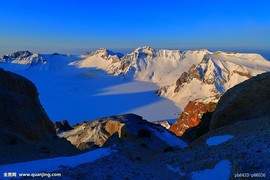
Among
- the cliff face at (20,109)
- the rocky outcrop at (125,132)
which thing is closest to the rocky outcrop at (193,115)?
the rocky outcrop at (125,132)

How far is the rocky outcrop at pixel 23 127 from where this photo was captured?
2320 cm

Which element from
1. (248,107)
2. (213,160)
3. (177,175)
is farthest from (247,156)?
(248,107)

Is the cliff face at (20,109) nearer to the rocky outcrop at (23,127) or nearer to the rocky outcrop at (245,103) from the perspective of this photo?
the rocky outcrop at (23,127)

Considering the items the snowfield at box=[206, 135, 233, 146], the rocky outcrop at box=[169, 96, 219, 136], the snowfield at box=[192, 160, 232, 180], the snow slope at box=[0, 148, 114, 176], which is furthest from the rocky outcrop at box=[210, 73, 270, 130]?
the rocky outcrop at box=[169, 96, 219, 136]

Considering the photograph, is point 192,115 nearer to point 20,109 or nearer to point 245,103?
point 245,103

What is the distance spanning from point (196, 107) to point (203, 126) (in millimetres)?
38788

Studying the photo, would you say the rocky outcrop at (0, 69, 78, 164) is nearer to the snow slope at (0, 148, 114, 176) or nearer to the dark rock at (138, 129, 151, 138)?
the snow slope at (0, 148, 114, 176)

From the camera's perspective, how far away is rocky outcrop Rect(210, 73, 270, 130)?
33.8m

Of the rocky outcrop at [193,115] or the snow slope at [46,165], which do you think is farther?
the rocky outcrop at [193,115]

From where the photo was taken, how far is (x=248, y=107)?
34719mm

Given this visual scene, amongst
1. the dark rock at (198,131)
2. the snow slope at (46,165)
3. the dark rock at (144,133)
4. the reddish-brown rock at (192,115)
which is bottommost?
the reddish-brown rock at (192,115)

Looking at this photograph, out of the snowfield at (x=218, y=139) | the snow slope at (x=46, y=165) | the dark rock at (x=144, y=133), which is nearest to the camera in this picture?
the snow slope at (x=46, y=165)

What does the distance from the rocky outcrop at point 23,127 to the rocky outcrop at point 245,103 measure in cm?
1849

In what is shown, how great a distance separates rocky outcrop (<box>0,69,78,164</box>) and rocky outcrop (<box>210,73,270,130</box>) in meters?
18.5
